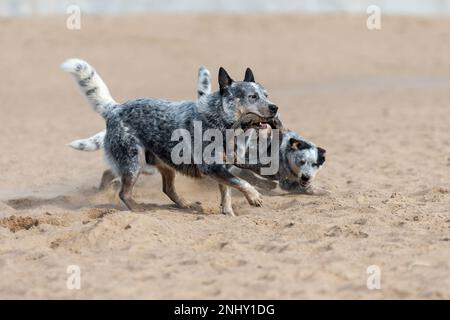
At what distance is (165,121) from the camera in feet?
25.3

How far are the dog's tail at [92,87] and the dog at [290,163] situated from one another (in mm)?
631

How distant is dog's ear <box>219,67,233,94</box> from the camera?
295 inches

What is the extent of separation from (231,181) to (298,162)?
151 centimetres

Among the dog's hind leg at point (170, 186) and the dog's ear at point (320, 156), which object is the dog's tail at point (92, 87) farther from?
the dog's ear at point (320, 156)

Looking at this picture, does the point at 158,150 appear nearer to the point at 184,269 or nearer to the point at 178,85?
the point at 184,269

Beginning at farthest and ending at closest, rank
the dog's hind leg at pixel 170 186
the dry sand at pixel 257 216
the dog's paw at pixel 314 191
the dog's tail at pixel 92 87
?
the dog's paw at pixel 314 191 → the dog's hind leg at pixel 170 186 → the dog's tail at pixel 92 87 → the dry sand at pixel 257 216

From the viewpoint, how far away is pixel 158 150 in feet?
25.3

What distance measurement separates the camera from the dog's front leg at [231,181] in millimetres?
7359

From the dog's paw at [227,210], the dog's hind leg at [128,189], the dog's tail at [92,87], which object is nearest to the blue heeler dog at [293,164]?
the dog's paw at [227,210]

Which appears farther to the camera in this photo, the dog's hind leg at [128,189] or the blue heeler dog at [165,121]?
the dog's hind leg at [128,189]

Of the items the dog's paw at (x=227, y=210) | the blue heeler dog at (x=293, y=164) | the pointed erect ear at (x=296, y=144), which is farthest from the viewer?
the pointed erect ear at (x=296, y=144)

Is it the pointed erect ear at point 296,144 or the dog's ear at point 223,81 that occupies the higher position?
the dog's ear at point 223,81

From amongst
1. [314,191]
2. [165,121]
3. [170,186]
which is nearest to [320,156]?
A: [314,191]
